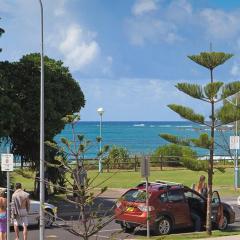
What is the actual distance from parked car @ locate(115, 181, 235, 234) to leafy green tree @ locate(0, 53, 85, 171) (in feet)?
23.5

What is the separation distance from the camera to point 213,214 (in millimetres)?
19453

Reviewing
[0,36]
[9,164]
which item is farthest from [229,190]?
[9,164]

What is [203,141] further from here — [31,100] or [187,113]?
[31,100]

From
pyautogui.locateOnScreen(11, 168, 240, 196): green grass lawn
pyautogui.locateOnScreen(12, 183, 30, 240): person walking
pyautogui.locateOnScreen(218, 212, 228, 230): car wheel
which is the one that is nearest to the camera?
pyautogui.locateOnScreen(12, 183, 30, 240): person walking

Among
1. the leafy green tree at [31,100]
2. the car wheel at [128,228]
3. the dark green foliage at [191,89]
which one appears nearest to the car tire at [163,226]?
the car wheel at [128,228]

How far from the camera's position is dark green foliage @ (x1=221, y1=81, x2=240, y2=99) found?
17.5m

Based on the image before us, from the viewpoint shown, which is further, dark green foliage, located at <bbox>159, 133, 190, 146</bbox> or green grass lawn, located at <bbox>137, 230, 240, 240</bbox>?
dark green foliage, located at <bbox>159, 133, 190, 146</bbox>

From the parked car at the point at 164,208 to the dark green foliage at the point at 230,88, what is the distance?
3.21 meters

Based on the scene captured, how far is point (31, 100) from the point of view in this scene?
84.7ft

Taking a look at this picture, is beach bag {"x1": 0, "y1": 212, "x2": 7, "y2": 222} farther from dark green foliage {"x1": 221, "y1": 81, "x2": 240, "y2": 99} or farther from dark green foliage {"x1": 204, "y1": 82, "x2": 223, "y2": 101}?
dark green foliage {"x1": 221, "y1": 81, "x2": 240, "y2": 99}

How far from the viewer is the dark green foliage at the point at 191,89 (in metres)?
17.7

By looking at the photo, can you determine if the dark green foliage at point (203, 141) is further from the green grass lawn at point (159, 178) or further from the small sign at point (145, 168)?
the green grass lawn at point (159, 178)

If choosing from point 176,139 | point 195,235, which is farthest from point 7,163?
point 195,235

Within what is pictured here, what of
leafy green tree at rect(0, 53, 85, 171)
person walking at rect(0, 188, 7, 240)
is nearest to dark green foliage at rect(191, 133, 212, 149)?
person walking at rect(0, 188, 7, 240)
